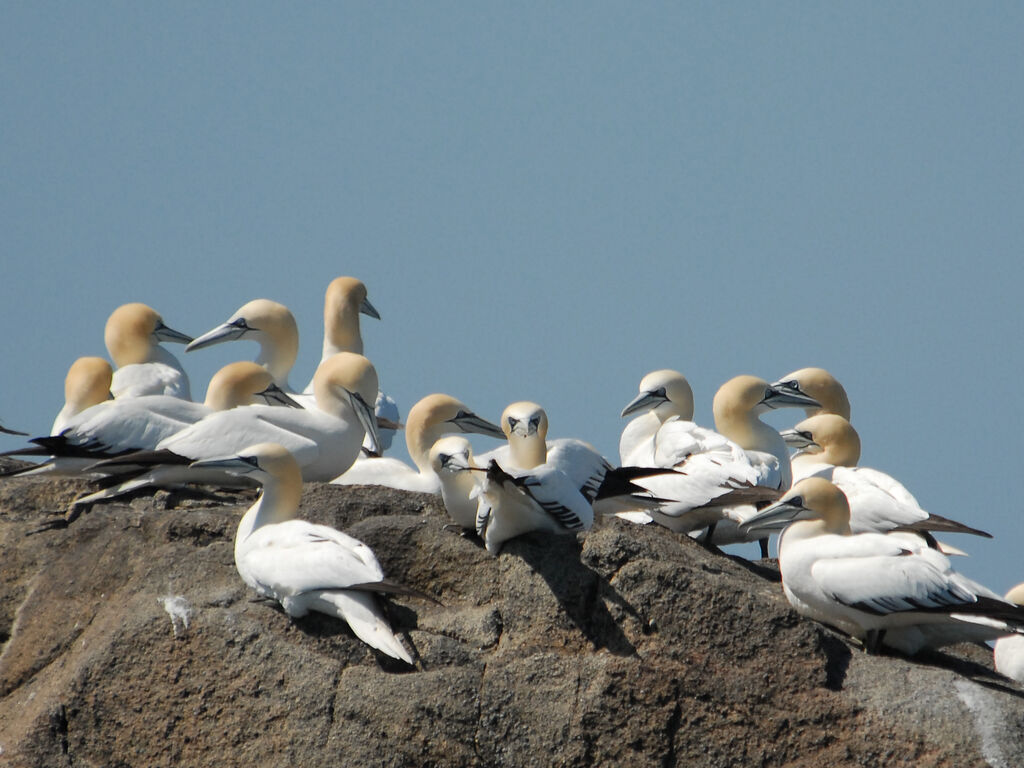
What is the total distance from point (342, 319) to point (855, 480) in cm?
460

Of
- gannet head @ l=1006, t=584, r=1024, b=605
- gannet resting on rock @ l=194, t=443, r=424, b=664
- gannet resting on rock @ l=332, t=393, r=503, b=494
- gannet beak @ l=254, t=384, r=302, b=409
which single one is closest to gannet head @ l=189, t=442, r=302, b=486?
gannet resting on rock @ l=194, t=443, r=424, b=664

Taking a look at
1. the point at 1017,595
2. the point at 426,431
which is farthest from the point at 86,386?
the point at 1017,595

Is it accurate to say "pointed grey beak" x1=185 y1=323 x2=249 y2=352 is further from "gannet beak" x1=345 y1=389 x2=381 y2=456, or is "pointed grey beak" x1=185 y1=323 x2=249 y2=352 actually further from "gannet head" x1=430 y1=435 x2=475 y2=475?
"gannet head" x1=430 y1=435 x2=475 y2=475

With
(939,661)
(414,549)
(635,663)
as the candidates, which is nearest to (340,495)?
(414,549)

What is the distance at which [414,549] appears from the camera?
7535 millimetres

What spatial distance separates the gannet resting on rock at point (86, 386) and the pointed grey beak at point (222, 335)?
4.57ft

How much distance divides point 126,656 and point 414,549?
1370 mm

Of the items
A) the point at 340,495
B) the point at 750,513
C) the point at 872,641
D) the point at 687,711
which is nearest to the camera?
the point at 687,711

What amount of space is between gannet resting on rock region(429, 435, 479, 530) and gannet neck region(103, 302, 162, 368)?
16.8ft

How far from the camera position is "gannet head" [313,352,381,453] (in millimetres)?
9984

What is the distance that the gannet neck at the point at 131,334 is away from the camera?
1227 cm

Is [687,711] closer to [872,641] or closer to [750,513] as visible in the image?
[872,641]

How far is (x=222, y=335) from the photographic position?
1238cm

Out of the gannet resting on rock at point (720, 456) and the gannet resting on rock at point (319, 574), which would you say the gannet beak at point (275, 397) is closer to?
the gannet resting on rock at point (720, 456)
